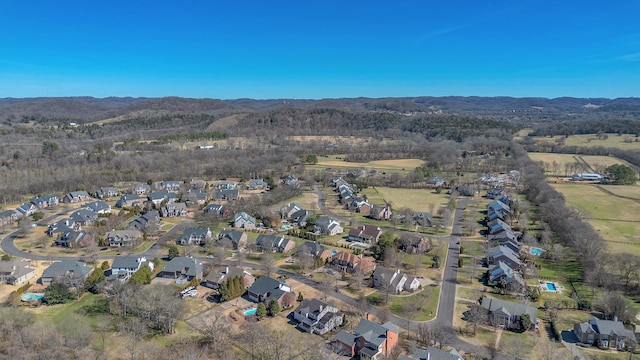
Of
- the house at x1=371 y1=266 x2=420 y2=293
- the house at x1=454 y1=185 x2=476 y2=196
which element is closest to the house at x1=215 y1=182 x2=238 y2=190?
the house at x1=454 y1=185 x2=476 y2=196

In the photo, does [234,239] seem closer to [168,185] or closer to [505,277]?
[505,277]

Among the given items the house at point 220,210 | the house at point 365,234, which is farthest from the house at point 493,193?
the house at point 220,210

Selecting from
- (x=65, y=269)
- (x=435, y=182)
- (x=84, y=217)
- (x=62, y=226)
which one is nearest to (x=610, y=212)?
(x=435, y=182)

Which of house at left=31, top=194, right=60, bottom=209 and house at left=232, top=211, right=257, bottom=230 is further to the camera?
house at left=31, top=194, right=60, bottom=209

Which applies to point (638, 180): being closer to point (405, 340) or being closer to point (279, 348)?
point (405, 340)

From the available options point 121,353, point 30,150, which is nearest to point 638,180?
point 121,353

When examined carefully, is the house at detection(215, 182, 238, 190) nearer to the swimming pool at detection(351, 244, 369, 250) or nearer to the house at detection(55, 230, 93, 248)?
the house at detection(55, 230, 93, 248)
